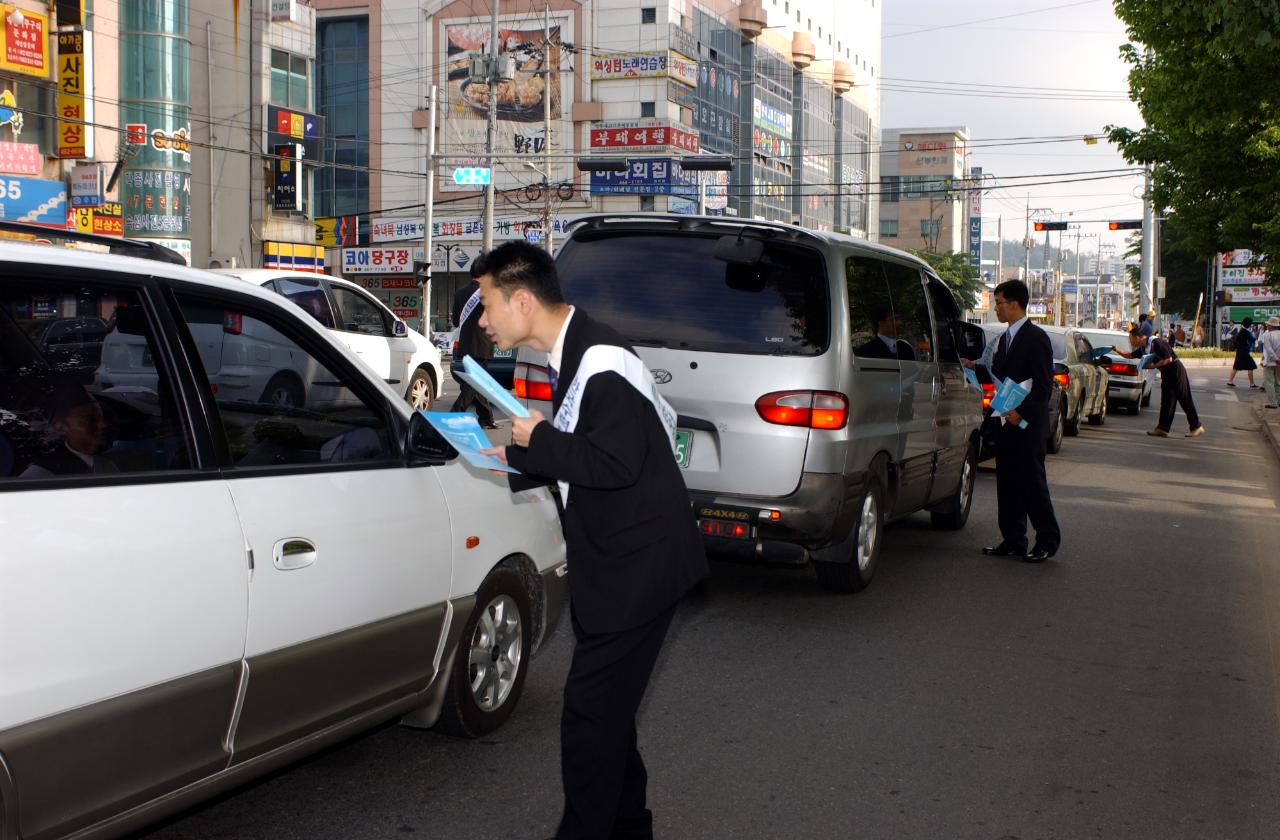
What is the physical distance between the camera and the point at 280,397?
4.33 meters

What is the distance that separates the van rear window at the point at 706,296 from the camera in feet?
23.0

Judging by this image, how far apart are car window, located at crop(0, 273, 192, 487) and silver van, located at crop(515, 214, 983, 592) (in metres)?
3.72

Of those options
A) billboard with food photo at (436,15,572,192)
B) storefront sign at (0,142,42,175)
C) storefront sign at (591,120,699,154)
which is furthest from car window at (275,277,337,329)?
billboard with food photo at (436,15,572,192)

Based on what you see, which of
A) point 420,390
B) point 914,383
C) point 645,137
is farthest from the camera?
point 645,137

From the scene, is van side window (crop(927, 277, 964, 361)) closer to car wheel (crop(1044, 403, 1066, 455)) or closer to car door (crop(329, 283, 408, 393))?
car wheel (crop(1044, 403, 1066, 455))

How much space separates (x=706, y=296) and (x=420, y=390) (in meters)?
12.0

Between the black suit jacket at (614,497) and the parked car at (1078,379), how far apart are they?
14.8m

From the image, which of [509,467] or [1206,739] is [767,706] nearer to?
[1206,739]

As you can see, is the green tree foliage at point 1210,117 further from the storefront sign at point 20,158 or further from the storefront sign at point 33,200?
the storefront sign at point 20,158

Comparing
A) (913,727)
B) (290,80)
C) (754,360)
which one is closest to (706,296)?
(754,360)

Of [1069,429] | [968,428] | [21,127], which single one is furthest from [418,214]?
[968,428]

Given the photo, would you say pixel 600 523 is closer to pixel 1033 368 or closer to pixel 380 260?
pixel 1033 368

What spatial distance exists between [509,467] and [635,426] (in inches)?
16.0

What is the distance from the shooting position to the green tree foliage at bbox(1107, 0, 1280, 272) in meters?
12.8
